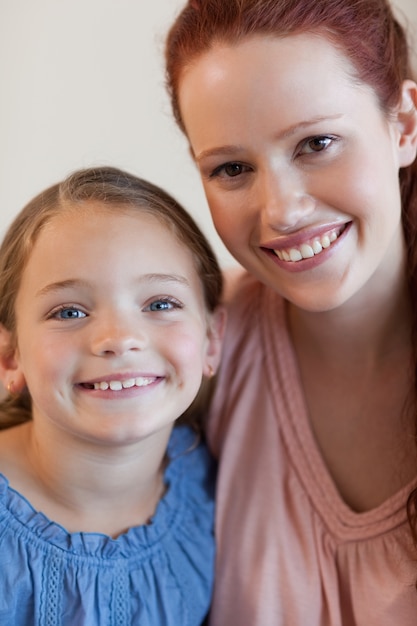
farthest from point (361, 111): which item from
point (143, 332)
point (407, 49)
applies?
point (143, 332)

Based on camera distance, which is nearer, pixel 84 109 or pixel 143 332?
pixel 143 332

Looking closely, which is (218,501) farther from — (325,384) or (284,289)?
(284,289)

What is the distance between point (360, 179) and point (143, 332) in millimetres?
366

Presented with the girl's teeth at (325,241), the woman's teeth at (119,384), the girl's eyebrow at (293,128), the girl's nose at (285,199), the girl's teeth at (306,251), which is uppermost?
the girl's eyebrow at (293,128)

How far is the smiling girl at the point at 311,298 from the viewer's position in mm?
1096

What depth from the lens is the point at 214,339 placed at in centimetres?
132

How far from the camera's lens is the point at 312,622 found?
4.02 ft

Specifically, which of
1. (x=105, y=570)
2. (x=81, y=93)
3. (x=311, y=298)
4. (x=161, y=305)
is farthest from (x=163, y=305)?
(x=81, y=93)

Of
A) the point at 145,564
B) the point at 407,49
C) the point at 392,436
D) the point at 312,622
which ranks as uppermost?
the point at 407,49

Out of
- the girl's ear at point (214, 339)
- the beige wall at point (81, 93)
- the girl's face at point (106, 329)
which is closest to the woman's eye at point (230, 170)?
the girl's face at point (106, 329)

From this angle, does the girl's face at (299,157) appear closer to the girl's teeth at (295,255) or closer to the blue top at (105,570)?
A: the girl's teeth at (295,255)

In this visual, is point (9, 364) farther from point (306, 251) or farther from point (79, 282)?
point (306, 251)

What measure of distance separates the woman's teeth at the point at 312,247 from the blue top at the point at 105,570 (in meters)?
0.45

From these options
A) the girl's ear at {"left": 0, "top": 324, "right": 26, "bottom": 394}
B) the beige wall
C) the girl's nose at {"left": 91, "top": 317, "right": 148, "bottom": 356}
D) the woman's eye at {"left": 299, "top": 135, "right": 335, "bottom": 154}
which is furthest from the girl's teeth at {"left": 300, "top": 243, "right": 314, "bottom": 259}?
the beige wall
